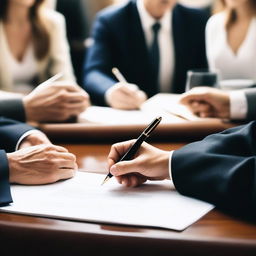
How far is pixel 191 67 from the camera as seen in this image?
2219 millimetres

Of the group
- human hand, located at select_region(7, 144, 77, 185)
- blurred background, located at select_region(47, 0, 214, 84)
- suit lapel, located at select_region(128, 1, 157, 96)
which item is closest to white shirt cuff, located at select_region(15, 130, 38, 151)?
human hand, located at select_region(7, 144, 77, 185)

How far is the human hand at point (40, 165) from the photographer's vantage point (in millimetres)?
818

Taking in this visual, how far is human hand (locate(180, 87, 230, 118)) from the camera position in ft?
4.14

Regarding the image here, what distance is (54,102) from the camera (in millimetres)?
1327

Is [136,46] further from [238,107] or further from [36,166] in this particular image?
[36,166]

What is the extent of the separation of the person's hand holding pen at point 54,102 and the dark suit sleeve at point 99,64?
408 mm

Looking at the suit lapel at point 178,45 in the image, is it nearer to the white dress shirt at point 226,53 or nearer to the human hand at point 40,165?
the white dress shirt at point 226,53

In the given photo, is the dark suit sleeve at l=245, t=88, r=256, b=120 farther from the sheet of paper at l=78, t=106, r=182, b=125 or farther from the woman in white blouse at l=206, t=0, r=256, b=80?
the woman in white blouse at l=206, t=0, r=256, b=80

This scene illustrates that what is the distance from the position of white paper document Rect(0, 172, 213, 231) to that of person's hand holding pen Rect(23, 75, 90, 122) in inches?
19.4

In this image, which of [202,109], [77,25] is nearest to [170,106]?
[202,109]

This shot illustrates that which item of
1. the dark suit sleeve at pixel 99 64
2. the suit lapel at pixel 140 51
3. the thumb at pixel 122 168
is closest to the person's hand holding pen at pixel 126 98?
the dark suit sleeve at pixel 99 64

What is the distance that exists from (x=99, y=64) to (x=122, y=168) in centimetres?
137

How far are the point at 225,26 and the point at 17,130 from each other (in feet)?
5.29

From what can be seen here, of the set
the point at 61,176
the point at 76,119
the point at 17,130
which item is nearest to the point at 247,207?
the point at 61,176
